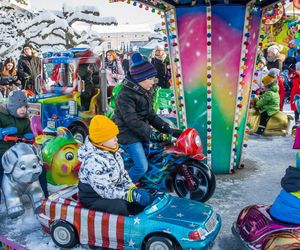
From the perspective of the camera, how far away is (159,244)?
3.32m

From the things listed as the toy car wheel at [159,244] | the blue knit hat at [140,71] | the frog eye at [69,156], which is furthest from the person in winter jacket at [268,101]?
the toy car wheel at [159,244]

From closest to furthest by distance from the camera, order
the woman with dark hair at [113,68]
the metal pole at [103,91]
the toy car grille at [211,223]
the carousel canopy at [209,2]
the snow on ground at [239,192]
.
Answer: the toy car grille at [211,223], the snow on ground at [239,192], the carousel canopy at [209,2], the metal pole at [103,91], the woman with dark hair at [113,68]

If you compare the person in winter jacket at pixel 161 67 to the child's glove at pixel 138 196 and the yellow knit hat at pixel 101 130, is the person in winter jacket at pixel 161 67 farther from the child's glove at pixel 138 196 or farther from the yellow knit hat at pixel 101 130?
the child's glove at pixel 138 196

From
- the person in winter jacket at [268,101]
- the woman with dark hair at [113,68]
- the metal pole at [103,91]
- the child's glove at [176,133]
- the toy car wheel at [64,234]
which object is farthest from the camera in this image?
the woman with dark hair at [113,68]

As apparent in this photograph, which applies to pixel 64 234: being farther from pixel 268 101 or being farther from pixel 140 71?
pixel 268 101

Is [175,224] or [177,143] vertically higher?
[177,143]

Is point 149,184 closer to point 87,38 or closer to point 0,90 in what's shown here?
point 0,90

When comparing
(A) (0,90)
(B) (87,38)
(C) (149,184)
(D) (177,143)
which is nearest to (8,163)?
(C) (149,184)

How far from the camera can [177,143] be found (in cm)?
468

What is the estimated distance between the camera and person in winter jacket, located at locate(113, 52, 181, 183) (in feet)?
14.6

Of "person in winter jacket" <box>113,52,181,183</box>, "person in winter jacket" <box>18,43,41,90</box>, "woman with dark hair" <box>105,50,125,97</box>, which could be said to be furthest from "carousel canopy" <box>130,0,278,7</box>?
"person in winter jacket" <box>18,43,41,90</box>

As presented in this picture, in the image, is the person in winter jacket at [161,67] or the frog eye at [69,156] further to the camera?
the person in winter jacket at [161,67]

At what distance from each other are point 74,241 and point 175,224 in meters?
1.00

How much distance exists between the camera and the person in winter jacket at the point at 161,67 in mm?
11414
